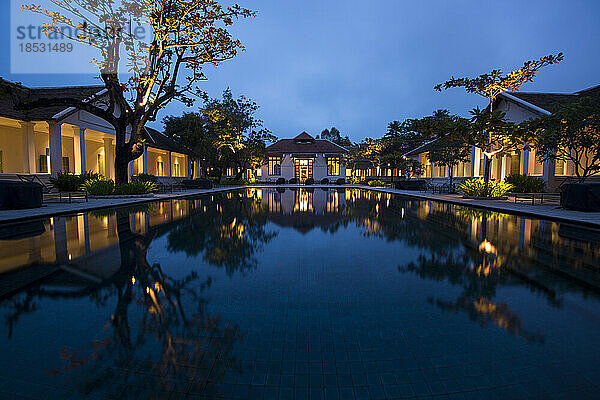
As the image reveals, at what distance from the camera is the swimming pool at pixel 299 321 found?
197 centimetres

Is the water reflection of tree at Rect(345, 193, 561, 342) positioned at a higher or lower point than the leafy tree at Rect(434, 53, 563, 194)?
lower

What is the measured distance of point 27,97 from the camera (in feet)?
50.0

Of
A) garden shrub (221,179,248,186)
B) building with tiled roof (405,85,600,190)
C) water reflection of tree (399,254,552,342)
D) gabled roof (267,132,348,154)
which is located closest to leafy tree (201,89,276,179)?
garden shrub (221,179,248,186)

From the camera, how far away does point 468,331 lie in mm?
2604

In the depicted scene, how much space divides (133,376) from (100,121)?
26194 millimetres

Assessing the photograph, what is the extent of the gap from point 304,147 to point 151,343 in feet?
156

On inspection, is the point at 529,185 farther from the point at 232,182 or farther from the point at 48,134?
the point at 48,134

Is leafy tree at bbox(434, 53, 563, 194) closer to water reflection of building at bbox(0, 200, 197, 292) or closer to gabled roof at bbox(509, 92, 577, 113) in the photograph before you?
gabled roof at bbox(509, 92, 577, 113)

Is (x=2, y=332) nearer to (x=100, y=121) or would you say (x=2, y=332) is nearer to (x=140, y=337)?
(x=140, y=337)

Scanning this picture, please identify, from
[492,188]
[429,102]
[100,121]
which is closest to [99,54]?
[100,121]

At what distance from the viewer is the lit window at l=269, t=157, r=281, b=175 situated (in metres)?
48.5

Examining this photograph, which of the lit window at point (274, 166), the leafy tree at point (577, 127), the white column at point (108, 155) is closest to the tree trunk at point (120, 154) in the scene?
the white column at point (108, 155)

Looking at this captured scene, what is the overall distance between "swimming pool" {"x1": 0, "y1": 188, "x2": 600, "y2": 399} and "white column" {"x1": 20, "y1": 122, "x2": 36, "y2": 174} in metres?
17.2

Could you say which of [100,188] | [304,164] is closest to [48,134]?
[100,188]
